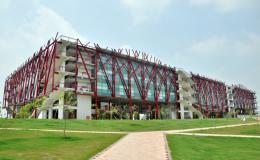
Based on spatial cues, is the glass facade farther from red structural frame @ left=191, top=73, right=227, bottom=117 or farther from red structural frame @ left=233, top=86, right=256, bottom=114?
red structural frame @ left=233, top=86, right=256, bottom=114

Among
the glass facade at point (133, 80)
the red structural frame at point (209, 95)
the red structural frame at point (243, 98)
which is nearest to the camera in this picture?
the glass facade at point (133, 80)

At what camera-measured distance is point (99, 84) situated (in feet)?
215

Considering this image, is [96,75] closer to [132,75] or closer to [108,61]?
[108,61]

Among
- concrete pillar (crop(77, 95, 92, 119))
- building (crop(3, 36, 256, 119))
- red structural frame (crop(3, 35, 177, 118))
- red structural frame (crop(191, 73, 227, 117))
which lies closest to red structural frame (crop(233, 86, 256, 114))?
red structural frame (crop(191, 73, 227, 117))

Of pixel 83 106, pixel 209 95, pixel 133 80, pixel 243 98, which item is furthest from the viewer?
pixel 243 98

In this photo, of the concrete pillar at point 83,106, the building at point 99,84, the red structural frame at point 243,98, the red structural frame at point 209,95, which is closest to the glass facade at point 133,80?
the building at point 99,84

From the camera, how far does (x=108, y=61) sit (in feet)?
229

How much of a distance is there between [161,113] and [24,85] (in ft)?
144

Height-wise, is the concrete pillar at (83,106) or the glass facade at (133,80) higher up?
the glass facade at (133,80)

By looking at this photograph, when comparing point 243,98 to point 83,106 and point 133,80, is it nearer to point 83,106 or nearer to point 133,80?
point 133,80

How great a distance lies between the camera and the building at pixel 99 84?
60619 millimetres

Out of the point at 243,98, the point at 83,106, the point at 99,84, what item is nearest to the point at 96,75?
the point at 99,84

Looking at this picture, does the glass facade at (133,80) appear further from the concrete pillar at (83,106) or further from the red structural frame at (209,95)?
the red structural frame at (209,95)

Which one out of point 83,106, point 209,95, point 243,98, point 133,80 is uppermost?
Result: point 133,80
